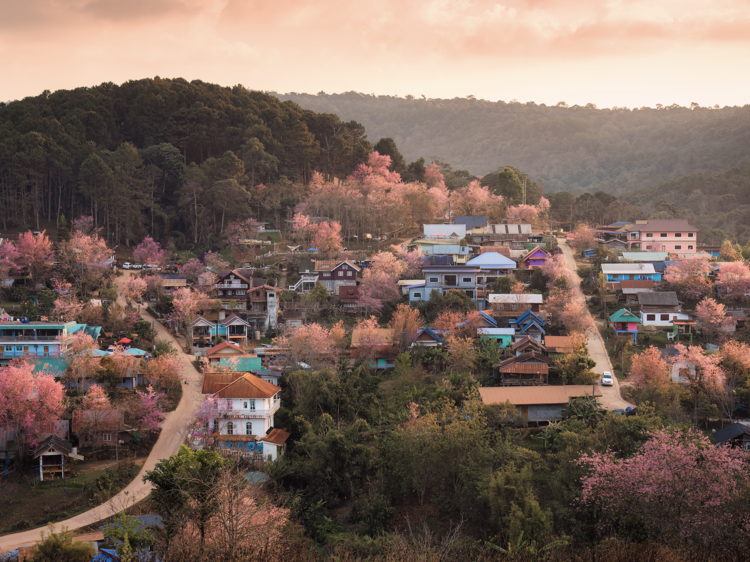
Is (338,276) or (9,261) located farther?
(338,276)

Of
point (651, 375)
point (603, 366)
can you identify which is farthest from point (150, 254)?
point (651, 375)

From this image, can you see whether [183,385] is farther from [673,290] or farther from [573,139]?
[573,139]

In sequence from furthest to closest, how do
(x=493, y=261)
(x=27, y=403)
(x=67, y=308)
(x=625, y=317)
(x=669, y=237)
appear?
1. (x=669, y=237)
2. (x=493, y=261)
3. (x=67, y=308)
4. (x=625, y=317)
5. (x=27, y=403)

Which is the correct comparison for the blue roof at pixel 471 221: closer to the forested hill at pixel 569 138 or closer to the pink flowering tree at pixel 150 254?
the pink flowering tree at pixel 150 254

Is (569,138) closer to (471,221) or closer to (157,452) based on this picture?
(471,221)

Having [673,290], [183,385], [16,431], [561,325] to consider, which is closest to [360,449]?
[183,385]

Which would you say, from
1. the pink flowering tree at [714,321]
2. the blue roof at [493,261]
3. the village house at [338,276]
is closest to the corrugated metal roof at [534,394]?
the pink flowering tree at [714,321]

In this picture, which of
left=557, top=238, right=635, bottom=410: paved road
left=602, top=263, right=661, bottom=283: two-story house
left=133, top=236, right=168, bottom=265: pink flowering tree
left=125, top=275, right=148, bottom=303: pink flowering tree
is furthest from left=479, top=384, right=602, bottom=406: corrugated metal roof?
left=133, top=236, right=168, bottom=265: pink flowering tree
